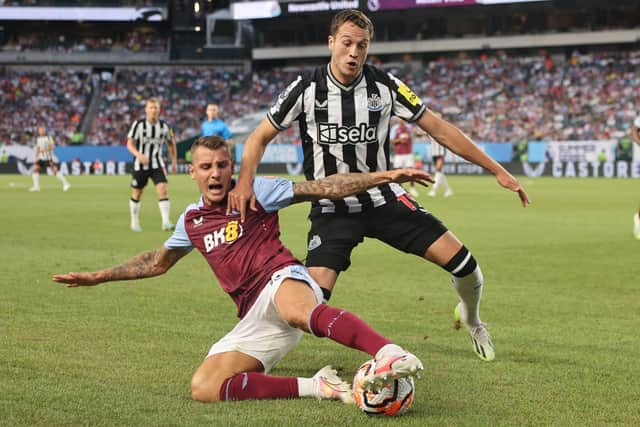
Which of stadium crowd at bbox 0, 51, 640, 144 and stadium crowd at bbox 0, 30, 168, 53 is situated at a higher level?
stadium crowd at bbox 0, 30, 168, 53

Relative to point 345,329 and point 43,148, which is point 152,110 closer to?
point 345,329

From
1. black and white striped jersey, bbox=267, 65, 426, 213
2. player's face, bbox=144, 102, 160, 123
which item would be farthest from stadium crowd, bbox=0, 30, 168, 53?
black and white striped jersey, bbox=267, 65, 426, 213

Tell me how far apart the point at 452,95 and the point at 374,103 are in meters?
54.5

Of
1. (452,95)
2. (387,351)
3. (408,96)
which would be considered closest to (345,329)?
(387,351)

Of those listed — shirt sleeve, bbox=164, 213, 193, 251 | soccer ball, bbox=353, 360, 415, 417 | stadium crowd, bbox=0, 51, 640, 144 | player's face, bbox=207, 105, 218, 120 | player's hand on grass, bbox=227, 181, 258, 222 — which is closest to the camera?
soccer ball, bbox=353, 360, 415, 417

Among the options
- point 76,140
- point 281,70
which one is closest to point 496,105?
point 281,70

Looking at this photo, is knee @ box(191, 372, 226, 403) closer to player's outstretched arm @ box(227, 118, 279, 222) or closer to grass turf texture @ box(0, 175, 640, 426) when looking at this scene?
grass turf texture @ box(0, 175, 640, 426)

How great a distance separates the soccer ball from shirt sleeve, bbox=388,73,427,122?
2.22 metres

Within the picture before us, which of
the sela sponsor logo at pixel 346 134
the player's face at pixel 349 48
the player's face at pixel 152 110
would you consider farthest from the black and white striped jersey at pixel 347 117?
the player's face at pixel 152 110

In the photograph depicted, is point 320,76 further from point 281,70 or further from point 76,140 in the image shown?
point 281,70

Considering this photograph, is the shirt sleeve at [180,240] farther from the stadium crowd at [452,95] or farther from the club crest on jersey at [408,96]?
the stadium crowd at [452,95]

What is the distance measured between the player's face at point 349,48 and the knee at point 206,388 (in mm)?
2254

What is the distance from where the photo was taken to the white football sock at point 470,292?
22.7 feet

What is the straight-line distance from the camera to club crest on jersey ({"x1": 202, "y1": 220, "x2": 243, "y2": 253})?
5.66 meters
